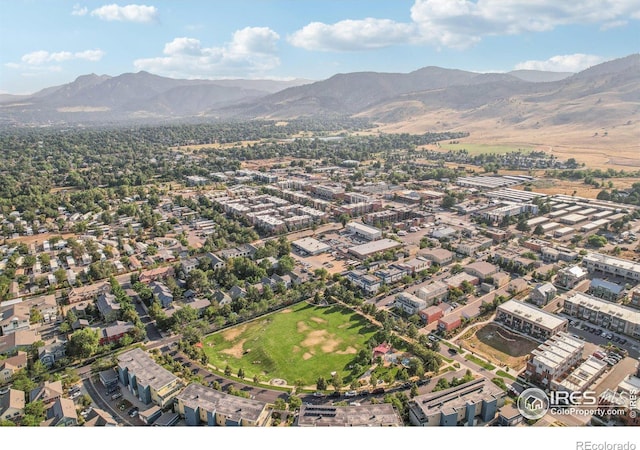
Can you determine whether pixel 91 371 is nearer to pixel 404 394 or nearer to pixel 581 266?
pixel 404 394

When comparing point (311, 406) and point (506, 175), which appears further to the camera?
point (506, 175)

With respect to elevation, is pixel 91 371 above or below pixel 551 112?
below

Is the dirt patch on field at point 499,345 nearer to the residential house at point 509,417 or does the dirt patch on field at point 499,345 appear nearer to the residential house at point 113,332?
the residential house at point 509,417

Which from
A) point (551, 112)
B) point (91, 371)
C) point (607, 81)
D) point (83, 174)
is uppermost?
point (607, 81)

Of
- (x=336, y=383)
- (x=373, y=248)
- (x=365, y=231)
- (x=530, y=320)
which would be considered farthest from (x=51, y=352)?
(x=365, y=231)

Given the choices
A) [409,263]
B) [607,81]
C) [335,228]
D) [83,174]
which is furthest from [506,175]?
[607,81]

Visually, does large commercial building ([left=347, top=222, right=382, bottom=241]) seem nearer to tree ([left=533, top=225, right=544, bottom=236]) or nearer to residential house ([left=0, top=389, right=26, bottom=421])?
tree ([left=533, top=225, right=544, bottom=236])

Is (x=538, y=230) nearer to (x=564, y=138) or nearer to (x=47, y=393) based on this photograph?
(x=47, y=393)
